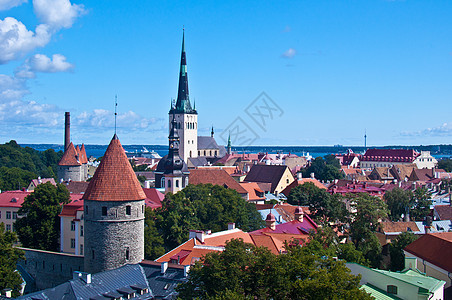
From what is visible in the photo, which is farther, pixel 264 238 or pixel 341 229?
pixel 341 229

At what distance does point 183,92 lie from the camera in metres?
104

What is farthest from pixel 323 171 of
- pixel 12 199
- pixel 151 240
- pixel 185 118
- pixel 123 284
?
pixel 123 284

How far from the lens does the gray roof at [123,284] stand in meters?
26.0

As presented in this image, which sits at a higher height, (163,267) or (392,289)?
(163,267)

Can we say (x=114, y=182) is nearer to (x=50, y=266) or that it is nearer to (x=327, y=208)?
(x=50, y=266)

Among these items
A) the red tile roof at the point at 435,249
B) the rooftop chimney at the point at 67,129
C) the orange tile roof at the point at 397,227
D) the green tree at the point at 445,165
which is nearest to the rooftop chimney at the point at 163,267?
the red tile roof at the point at 435,249

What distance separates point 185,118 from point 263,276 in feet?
284

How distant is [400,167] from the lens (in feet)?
351

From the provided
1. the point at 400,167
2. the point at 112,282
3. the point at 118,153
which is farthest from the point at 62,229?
the point at 400,167

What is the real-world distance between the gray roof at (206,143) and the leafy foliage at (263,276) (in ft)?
318

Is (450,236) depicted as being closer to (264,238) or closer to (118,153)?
(264,238)

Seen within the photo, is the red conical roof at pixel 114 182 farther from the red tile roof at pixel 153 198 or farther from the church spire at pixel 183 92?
the church spire at pixel 183 92

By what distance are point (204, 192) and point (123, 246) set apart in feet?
49.3

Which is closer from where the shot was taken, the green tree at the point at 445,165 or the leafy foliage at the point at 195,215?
the leafy foliage at the point at 195,215
